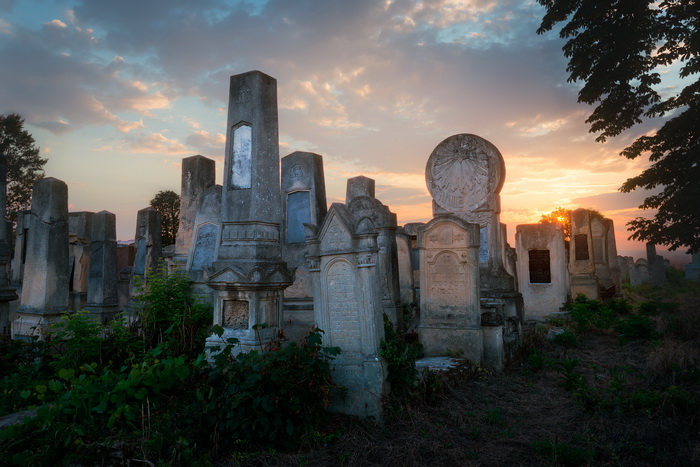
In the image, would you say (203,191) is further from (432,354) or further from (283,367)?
(283,367)

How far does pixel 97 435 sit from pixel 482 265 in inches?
322

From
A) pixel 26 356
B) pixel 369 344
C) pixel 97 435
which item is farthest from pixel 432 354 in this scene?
pixel 26 356

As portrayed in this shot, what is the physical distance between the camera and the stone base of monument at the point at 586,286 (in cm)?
1537

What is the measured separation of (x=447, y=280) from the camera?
742 centimetres

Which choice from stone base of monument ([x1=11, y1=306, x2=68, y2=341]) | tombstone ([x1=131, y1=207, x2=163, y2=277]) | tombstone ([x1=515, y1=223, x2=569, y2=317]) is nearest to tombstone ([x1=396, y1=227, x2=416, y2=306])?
tombstone ([x1=515, y1=223, x2=569, y2=317])

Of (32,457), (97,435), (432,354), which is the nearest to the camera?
(32,457)

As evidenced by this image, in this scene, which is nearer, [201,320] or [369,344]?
[369,344]

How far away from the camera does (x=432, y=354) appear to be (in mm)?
7418

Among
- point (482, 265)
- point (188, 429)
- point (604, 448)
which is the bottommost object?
point (604, 448)

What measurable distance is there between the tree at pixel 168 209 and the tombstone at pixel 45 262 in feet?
48.4

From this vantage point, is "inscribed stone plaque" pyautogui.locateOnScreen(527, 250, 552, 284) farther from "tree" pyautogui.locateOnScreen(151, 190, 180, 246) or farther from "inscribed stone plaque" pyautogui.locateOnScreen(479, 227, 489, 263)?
"tree" pyautogui.locateOnScreen(151, 190, 180, 246)

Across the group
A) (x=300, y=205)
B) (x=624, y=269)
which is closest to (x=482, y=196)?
(x=300, y=205)

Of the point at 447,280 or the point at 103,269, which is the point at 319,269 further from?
the point at 103,269

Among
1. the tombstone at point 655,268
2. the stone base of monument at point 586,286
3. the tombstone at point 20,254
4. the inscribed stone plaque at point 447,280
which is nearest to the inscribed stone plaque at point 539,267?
the stone base of monument at point 586,286
